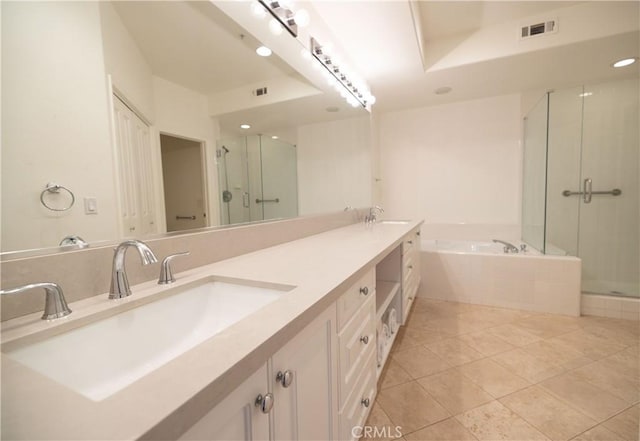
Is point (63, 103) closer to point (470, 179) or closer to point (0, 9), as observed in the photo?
point (0, 9)

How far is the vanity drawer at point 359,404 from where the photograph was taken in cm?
91

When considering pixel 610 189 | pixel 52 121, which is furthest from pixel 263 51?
pixel 610 189

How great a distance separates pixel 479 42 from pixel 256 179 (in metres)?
2.24

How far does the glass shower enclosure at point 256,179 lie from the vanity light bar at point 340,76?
0.61m

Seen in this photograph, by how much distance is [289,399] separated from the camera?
1.98ft

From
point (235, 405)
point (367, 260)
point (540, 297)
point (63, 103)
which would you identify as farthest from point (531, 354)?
point (63, 103)

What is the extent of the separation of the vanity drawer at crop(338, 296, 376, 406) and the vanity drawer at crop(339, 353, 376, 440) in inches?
1.6

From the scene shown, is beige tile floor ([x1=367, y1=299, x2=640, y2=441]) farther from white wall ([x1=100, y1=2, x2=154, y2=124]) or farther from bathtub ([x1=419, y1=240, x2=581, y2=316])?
white wall ([x1=100, y1=2, x2=154, y2=124])

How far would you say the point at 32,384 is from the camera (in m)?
0.36

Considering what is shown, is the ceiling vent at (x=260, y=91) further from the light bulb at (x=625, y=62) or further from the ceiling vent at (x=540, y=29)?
the light bulb at (x=625, y=62)

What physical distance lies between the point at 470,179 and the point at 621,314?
182 centimetres

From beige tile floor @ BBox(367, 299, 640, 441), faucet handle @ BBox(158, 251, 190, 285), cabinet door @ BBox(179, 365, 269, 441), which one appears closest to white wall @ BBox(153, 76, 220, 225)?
faucet handle @ BBox(158, 251, 190, 285)

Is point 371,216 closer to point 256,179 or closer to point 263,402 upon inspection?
point 256,179

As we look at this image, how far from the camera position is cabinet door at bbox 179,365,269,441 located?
396 millimetres
